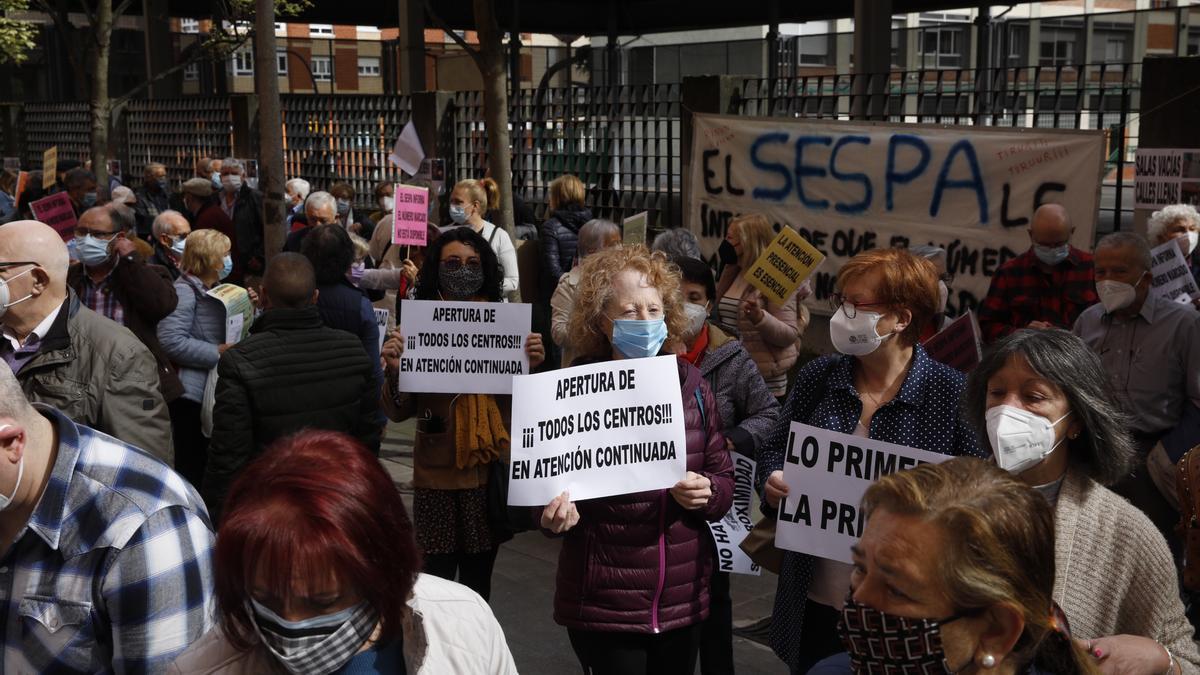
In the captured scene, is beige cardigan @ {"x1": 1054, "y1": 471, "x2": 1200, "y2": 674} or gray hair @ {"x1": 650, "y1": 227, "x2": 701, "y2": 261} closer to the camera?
beige cardigan @ {"x1": 1054, "y1": 471, "x2": 1200, "y2": 674}

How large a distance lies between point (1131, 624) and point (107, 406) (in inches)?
124

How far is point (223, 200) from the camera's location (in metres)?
13.2

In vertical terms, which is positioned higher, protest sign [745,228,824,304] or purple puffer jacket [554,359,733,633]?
protest sign [745,228,824,304]

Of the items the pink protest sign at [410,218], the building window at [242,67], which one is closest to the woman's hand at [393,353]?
the pink protest sign at [410,218]

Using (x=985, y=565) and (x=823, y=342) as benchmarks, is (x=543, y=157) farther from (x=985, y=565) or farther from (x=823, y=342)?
(x=985, y=565)

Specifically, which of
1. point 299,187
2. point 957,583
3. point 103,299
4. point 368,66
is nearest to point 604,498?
→ point 957,583

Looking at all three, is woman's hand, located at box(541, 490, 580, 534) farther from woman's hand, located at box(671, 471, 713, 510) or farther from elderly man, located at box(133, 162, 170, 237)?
elderly man, located at box(133, 162, 170, 237)

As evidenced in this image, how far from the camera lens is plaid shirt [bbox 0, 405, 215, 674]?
2.32m

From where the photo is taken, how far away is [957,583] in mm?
1863

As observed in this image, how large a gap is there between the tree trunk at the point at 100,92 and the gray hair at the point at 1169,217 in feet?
49.1

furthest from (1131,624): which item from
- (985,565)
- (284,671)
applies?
(284,671)

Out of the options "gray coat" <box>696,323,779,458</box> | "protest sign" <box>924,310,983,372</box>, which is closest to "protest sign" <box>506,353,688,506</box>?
"gray coat" <box>696,323,779,458</box>

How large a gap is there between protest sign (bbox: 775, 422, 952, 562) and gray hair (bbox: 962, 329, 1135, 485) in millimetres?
443

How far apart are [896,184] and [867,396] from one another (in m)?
5.77
